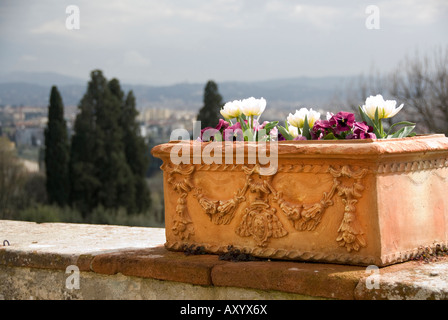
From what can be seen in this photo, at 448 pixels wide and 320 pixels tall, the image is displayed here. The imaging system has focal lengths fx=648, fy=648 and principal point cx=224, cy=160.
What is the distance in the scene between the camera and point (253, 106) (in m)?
3.83

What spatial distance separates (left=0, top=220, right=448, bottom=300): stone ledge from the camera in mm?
3041

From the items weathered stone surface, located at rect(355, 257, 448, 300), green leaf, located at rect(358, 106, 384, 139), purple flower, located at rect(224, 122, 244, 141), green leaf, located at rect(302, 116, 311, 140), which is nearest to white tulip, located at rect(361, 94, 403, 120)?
green leaf, located at rect(358, 106, 384, 139)

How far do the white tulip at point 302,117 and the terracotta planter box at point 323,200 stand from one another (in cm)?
32

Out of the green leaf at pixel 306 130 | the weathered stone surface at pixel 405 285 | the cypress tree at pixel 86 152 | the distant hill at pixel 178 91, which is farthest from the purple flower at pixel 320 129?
the distant hill at pixel 178 91

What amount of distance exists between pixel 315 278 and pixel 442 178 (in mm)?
939

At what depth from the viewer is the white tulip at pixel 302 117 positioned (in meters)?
3.74

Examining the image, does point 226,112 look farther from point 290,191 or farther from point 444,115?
point 444,115

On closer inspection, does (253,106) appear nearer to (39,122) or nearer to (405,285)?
(405,285)


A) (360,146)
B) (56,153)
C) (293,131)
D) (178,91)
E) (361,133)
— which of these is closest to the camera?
(360,146)

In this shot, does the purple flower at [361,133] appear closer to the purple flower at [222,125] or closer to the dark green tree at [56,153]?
the purple flower at [222,125]

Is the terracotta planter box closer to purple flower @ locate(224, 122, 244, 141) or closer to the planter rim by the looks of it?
the planter rim

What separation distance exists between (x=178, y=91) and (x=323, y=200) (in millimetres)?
30811

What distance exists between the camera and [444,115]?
64.2 ft

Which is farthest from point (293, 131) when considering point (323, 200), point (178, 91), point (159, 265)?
point (178, 91)
